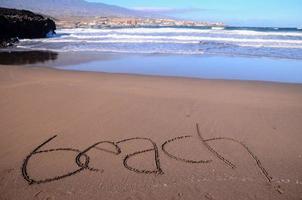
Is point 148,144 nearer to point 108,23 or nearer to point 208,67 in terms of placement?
point 208,67

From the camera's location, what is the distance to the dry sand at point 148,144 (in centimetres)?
339

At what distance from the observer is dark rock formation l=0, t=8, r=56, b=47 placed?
31.1m

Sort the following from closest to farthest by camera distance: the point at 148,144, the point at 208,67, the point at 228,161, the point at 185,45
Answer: the point at 228,161 < the point at 148,144 < the point at 208,67 < the point at 185,45

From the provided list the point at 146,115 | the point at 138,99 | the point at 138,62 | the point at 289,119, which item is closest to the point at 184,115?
the point at 146,115

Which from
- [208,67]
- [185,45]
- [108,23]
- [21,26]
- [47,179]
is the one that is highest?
[21,26]

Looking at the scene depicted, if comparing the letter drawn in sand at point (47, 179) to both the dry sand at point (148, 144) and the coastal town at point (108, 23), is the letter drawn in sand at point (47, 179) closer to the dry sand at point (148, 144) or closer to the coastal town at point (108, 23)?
the dry sand at point (148, 144)

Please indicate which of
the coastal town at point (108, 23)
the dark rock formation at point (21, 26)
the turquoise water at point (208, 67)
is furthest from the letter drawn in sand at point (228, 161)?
the coastal town at point (108, 23)

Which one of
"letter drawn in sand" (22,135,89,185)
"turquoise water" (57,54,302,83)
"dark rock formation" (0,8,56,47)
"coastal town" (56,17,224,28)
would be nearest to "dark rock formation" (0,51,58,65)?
"turquoise water" (57,54,302,83)

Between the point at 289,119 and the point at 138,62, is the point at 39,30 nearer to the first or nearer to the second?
the point at 138,62

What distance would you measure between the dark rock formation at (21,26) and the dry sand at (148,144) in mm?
26985

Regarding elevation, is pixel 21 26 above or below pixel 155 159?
above

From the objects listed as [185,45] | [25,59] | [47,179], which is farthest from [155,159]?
[185,45]

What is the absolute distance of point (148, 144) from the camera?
4.43 metres

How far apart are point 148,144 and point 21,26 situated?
34557 mm
